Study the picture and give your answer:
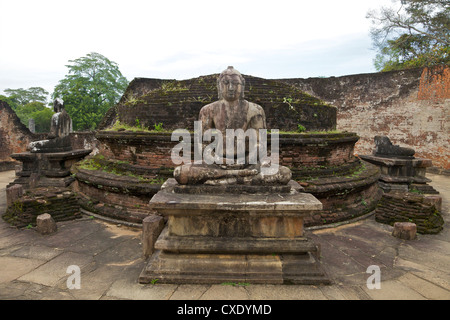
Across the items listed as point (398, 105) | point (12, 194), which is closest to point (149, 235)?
point (12, 194)

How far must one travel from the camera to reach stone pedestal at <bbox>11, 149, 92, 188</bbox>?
6.03 metres

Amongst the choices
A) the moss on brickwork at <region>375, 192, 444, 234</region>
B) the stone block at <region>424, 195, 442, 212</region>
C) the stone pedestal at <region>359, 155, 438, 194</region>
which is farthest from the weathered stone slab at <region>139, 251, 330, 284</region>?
the stone pedestal at <region>359, 155, 438, 194</region>

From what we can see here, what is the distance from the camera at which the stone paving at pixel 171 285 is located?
2.70 meters

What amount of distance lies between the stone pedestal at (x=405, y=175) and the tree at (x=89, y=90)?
22.9 metres

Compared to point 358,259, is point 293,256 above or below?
above

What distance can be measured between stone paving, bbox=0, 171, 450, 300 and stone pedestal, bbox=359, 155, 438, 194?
1646mm

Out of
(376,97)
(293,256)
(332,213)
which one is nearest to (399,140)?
(376,97)

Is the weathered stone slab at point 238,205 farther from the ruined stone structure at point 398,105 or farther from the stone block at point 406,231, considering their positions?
the ruined stone structure at point 398,105

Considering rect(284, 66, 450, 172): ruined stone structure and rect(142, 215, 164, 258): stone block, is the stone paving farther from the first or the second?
rect(284, 66, 450, 172): ruined stone structure

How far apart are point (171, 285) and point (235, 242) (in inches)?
33.6

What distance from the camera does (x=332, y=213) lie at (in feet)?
16.3

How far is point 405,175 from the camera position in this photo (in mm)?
6297
